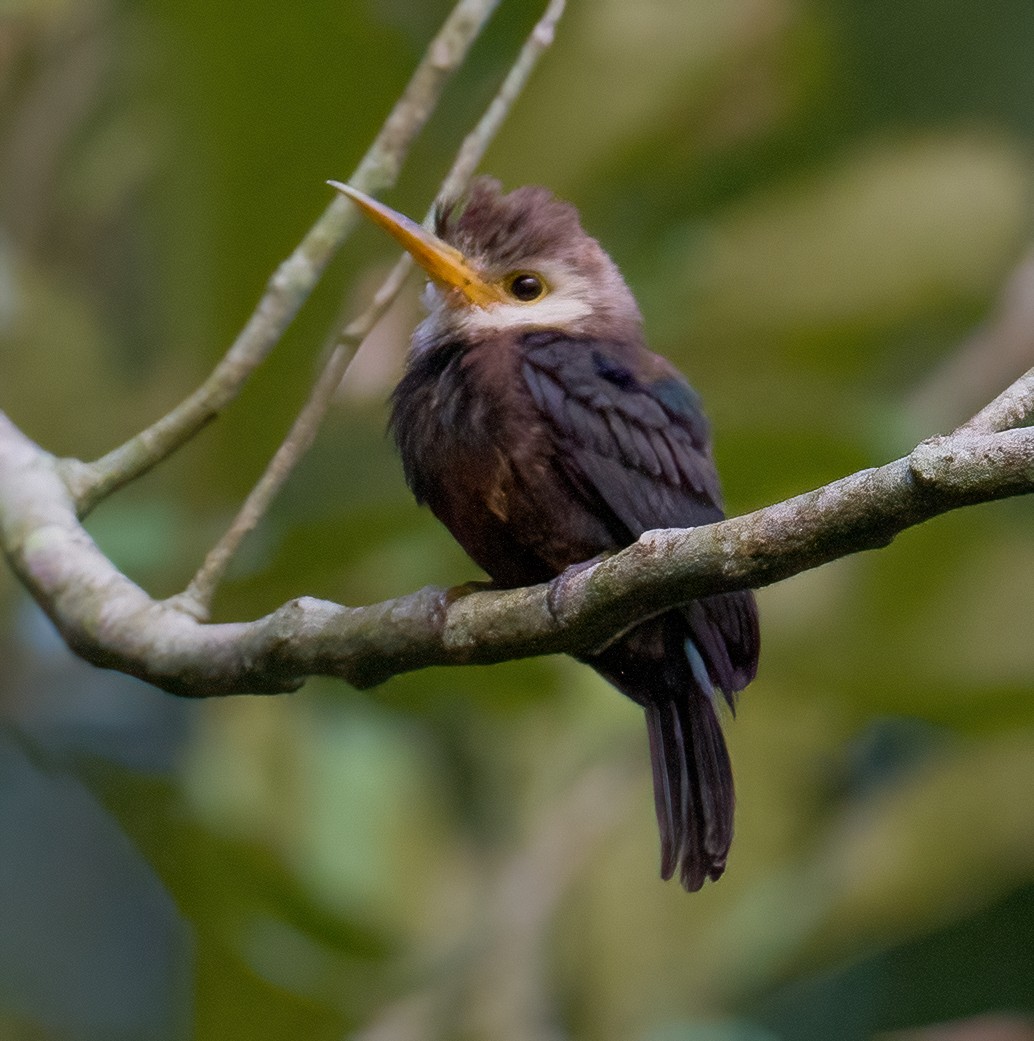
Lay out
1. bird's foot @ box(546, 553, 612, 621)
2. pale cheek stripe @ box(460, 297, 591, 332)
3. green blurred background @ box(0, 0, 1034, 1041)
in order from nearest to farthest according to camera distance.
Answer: bird's foot @ box(546, 553, 612, 621) → pale cheek stripe @ box(460, 297, 591, 332) → green blurred background @ box(0, 0, 1034, 1041)

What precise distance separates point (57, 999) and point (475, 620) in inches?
65.2

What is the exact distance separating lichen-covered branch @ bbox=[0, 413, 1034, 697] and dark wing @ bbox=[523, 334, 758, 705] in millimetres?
309

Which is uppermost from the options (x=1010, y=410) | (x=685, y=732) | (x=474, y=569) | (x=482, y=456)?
(x=1010, y=410)

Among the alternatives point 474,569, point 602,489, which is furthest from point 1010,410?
point 474,569

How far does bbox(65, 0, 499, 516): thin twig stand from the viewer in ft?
7.02

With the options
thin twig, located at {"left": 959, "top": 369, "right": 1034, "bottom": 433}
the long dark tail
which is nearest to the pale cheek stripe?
the long dark tail

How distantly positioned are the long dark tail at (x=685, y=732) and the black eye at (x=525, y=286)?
60 centimetres

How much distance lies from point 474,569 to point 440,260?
0.60 m

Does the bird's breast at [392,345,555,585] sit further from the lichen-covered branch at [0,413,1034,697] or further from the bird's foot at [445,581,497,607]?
the lichen-covered branch at [0,413,1034,697]

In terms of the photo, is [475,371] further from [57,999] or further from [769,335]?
[57,999]

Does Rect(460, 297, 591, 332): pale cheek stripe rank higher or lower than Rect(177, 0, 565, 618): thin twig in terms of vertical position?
higher

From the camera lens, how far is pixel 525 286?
2408 mm

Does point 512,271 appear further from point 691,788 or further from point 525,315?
point 691,788

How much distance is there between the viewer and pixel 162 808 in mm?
2934
